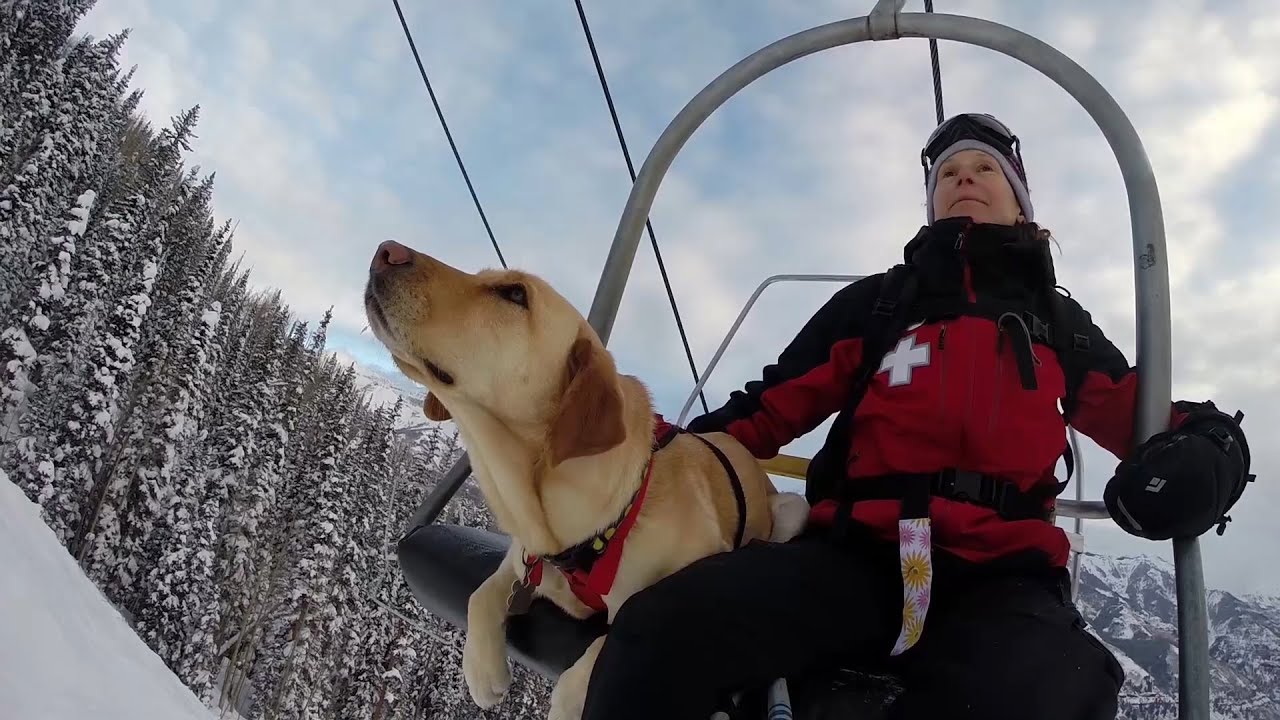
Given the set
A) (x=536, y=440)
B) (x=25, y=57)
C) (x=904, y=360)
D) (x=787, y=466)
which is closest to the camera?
(x=536, y=440)

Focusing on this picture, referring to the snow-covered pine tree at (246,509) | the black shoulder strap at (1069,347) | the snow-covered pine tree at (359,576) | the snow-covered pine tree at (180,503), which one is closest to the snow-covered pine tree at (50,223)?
the snow-covered pine tree at (180,503)

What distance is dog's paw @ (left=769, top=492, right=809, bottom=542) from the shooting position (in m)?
3.12

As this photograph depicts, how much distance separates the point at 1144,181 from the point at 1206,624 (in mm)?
1577

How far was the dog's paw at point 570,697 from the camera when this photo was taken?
2.32m

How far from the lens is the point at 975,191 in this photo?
3488 mm

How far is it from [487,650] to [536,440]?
2.66 feet

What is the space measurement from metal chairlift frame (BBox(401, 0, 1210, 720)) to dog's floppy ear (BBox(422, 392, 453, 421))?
10.6 inches

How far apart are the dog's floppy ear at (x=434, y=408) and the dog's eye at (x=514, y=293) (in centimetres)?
58

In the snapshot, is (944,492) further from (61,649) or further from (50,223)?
(50,223)

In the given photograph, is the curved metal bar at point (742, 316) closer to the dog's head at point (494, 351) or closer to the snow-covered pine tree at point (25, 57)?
the dog's head at point (494, 351)

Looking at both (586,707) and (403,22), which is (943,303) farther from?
(403,22)

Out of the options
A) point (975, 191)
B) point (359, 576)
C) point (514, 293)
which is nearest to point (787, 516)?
point (514, 293)

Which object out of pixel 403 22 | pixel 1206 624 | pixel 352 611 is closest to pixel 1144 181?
pixel 1206 624

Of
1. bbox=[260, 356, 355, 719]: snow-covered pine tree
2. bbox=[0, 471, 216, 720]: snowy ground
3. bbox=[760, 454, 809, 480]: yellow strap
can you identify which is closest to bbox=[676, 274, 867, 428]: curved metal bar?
bbox=[760, 454, 809, 480]: yellow strap
